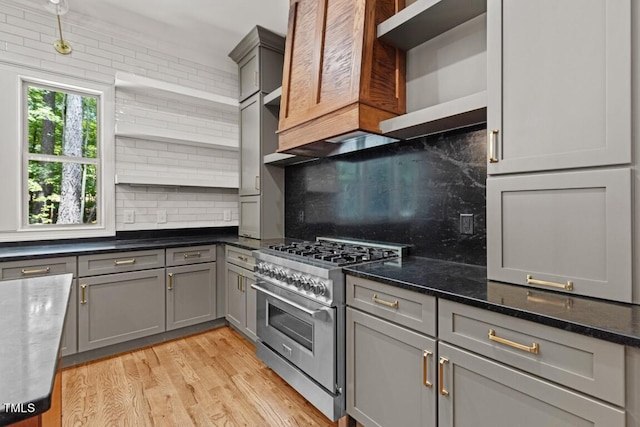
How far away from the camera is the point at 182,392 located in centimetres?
218

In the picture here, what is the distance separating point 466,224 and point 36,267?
116 inches

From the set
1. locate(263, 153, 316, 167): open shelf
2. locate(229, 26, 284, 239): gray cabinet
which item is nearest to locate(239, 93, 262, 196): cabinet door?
locate(229, 26, 284, 239): gray cabinet

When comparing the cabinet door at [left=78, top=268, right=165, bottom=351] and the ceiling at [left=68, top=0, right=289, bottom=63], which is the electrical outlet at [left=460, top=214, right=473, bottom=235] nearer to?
the ceiling at [left=68, top=0, right=289, bottom=63]

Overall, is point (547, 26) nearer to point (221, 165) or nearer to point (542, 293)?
point (542, 293)

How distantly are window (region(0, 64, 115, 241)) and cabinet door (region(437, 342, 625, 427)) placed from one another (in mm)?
3143

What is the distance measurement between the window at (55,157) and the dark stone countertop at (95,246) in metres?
0.11

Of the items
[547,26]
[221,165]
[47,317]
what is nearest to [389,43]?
[547,26]

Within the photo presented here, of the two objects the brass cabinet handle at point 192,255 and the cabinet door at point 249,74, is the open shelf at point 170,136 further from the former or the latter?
the brass cabinet handle at point 192,255

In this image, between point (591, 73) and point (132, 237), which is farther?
point (132, 237)

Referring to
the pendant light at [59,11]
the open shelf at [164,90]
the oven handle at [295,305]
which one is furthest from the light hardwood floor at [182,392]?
the pendant light at [59,11]

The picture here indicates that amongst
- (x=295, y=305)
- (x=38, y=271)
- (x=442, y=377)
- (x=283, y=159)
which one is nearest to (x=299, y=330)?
(x=295, y=305)

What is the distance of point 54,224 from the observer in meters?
2.91

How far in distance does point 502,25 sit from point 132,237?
11.1ft

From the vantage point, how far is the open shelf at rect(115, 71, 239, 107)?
2930 millimetres
